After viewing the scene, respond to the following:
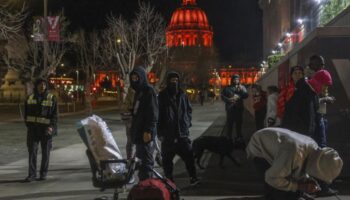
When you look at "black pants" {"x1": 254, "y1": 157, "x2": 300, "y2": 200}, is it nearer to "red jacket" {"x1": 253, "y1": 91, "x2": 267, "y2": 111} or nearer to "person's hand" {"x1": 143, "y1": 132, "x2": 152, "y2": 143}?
"person's hand" {"x1": 143, "y1": 132, "x2": 152, "y2": 143}

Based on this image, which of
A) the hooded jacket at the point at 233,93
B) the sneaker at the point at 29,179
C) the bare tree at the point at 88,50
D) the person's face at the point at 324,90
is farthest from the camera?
the bare tree at the point at 88,50

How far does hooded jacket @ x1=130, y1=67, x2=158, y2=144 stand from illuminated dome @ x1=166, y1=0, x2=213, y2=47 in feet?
454

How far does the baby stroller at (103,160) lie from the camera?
766cm

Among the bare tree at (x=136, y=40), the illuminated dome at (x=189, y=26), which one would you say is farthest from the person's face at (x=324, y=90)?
the illuminated dome at (x=189, y=26)

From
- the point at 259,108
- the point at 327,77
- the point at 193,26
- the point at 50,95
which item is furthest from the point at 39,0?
the point at 193,26

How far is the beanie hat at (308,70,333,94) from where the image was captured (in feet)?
31.9

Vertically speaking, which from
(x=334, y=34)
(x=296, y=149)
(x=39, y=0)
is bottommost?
(x=296, y=149)

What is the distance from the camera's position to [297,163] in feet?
22.3

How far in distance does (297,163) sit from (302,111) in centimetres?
198

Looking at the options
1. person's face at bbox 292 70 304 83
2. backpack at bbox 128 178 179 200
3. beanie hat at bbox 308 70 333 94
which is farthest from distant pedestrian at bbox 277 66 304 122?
backpack at bbox 128 178 179 200

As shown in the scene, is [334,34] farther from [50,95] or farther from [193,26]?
[193,26]

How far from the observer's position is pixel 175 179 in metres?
11.4

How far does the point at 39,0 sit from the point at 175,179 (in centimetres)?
3844

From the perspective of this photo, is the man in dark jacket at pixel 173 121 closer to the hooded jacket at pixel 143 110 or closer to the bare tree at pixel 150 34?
the hooded jacket at pixel 143 110
